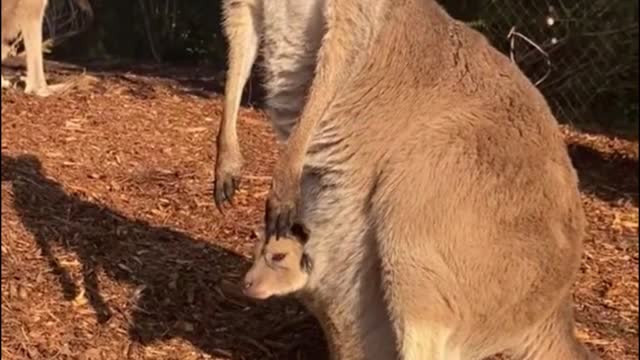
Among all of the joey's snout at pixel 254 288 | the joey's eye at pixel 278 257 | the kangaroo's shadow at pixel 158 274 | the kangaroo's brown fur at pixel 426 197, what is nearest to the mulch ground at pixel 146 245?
the kangaroo's shadow at pixel 158 274

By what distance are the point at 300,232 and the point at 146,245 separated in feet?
4.30

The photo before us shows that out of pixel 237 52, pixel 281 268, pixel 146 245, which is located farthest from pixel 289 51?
pixel 146 245

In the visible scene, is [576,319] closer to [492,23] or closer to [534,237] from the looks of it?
[534,237]

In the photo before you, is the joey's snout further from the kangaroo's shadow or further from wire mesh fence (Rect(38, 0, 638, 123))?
wire mesh fence (Rect(38, 0, 638, 123))

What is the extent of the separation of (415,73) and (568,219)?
26.7 inches

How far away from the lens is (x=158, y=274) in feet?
16.8

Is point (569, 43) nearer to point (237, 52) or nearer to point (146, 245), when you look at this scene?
point (146, 245)

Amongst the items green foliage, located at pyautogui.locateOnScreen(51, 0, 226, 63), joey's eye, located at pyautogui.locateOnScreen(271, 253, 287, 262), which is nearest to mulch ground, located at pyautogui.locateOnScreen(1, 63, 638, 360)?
joey's eye, located at pyautogui.locateOnScreen(271, 253, 287, 262)

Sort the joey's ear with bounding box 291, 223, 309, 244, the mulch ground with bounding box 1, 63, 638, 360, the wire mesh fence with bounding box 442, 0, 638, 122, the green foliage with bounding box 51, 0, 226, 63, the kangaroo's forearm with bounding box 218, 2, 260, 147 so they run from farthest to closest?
the green foliage with bounding box 51, 0, 226, 63
the wire mesh fence with bounding box 442, 0, 638, 122
the mulch ground with bounding box 1, 63, 638, 360
the kangaroo's forearm with bounding box 218, 2, 260, 147
the joey's ear with bounding box 291, 223, 309, 244

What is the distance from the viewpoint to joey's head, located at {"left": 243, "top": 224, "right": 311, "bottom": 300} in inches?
163

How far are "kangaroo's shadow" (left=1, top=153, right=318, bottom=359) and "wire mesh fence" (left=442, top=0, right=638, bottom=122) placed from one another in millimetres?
3540

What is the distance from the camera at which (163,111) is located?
7.41 metres

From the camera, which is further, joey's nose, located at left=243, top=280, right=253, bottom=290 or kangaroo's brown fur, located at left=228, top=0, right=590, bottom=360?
joey's nose, located at left=243, top=280, right=253, bottom=290

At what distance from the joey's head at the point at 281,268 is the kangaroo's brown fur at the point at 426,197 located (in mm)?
42
